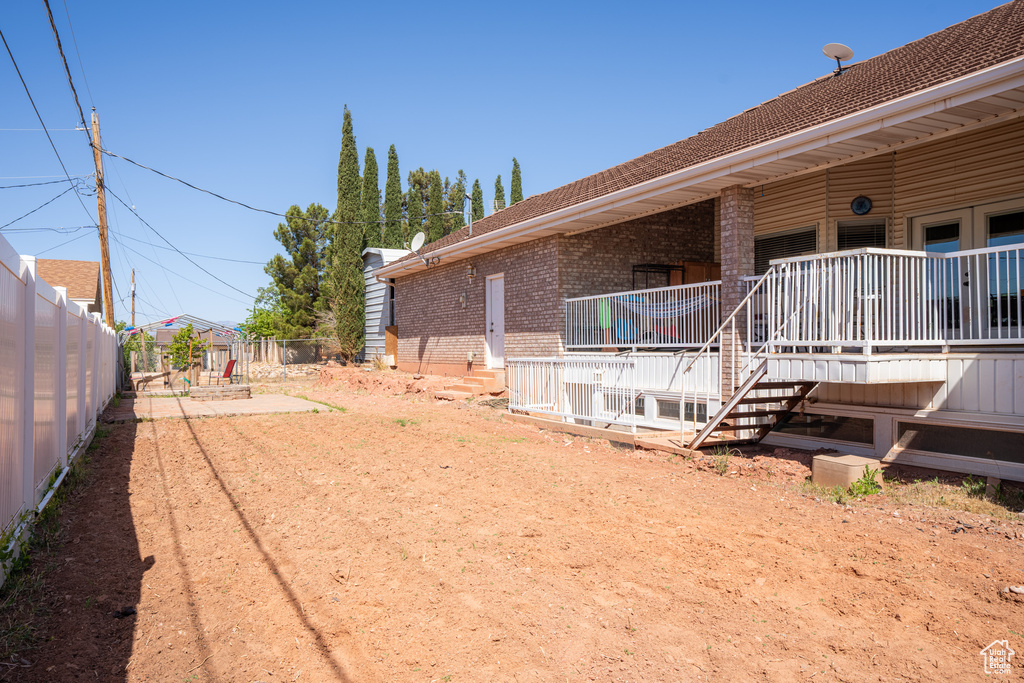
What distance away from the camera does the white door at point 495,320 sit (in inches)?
637

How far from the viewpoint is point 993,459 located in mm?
6645

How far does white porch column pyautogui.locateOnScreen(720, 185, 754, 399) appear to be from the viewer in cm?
936

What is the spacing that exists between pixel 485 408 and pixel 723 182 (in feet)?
23.3

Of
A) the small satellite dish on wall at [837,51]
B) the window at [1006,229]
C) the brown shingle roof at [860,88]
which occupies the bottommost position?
the window at [1006,229]

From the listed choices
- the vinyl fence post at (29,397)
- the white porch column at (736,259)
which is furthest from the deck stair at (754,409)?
the vinyl fence post at (29,397)

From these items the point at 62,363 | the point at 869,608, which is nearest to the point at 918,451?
the point at 869,608

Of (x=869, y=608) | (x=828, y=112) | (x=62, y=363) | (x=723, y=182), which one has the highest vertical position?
(x=828, y=112)

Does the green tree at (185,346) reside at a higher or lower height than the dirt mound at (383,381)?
higher

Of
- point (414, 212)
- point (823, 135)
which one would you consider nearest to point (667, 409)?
point (823, 135)

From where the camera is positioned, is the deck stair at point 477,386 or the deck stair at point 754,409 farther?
the deck stair at point 477,386

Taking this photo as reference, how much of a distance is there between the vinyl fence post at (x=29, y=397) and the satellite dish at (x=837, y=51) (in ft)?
40.7

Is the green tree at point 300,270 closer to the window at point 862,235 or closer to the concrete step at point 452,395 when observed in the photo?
the concrete step at point 452,395

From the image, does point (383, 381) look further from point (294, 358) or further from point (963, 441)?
point (294, 358)

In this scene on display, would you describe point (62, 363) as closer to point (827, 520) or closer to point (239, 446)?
point (239, 446)
